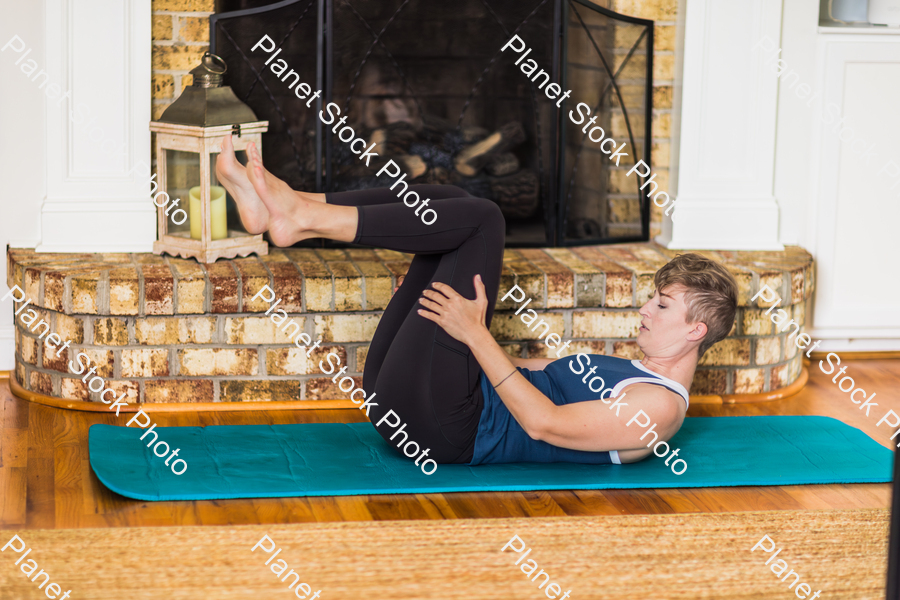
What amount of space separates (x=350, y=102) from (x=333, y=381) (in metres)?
0.92

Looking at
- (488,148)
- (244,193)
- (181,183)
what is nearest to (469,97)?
(488,148)

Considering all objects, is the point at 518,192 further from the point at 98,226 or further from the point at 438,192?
the point at 98,226

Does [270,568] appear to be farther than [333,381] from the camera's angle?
No

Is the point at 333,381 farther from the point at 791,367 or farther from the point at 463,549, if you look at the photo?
the point at 791,367

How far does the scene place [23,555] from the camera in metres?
1.79

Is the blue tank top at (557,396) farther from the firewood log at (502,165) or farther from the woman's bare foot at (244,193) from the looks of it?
the firewood log at (502,165)

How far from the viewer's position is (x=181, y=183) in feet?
9.45

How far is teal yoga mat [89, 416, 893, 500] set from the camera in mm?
2125

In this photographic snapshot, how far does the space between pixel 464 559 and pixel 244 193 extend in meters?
0.86

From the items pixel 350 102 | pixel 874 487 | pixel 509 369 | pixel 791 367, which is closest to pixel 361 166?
pixel 350 102

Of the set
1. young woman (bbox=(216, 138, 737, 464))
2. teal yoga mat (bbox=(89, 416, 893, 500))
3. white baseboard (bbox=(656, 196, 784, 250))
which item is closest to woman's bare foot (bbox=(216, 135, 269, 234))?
young woman (bbox=(216, 138, 737, 464))

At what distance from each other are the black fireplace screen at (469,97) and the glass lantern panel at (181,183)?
0.92ft

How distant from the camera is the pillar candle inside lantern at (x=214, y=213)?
9.23 feet

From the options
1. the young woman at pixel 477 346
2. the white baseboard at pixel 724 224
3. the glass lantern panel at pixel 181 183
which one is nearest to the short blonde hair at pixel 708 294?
the young woman at pixel 477 346
